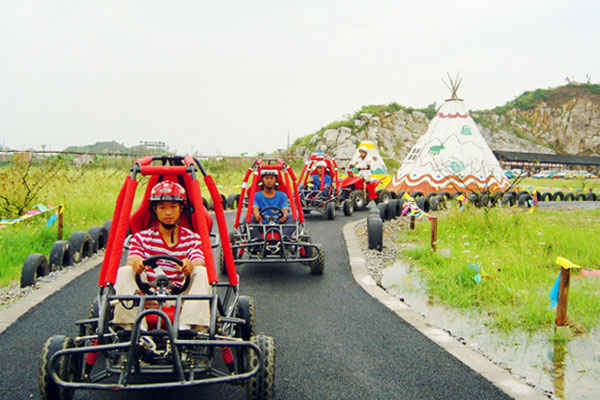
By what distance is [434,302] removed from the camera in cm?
647

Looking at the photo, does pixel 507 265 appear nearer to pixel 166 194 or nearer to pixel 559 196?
pixel 166 194

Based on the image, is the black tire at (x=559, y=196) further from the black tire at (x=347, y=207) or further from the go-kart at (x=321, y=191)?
the black tire at (x=347, y=207)

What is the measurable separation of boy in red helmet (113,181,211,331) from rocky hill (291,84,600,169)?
51.2m

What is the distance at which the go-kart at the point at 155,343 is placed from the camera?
3.05 m

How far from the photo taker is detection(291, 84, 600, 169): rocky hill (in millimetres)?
56594

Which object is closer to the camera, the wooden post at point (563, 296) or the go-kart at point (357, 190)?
the wooden post at point (563, 296)

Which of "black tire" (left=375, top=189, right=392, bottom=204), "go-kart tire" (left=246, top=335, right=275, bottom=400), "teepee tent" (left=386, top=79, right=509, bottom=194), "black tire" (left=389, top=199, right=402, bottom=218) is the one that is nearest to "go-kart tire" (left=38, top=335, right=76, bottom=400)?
"go-kart tire" (left=246, top=335, right=275, bottom=400)

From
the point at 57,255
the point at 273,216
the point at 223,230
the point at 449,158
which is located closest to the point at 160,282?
the point at 223,230

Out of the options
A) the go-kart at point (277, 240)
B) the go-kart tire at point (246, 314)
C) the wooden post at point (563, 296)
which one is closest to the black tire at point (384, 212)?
the go-kart at point (277, 240)

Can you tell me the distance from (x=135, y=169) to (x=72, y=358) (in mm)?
1449

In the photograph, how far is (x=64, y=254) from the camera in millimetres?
7637

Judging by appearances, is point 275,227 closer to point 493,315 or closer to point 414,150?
point 493,315

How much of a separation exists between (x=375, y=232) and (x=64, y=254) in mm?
5278

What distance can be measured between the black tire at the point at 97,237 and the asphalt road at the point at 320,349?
5.96 ft
